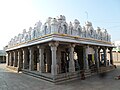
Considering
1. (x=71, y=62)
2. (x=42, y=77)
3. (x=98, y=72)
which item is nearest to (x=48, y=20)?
(x=71, y=62)

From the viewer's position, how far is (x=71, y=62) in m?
12.9

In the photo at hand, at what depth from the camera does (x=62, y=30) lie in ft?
40.3

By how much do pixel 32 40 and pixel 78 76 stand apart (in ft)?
20.4

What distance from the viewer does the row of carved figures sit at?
1206cm

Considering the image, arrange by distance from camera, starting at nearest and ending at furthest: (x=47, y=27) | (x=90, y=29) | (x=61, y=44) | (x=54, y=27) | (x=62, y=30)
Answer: (x=54, y=27) < (x=62, y=30) < (x=47, y=27) < (x=61, y=44) < (x=90, y=29)

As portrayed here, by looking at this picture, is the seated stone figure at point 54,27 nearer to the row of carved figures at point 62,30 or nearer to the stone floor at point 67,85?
the row of carved figures at point 62,30

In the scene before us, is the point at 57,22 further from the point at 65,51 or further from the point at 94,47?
the point at 94,47

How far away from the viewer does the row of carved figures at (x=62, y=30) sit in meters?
12.1

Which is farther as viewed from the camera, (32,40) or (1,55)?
(1,55)

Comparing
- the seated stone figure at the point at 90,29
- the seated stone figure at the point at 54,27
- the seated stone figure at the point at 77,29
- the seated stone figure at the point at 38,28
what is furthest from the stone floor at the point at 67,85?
the seated stone figure at the point at 90,29

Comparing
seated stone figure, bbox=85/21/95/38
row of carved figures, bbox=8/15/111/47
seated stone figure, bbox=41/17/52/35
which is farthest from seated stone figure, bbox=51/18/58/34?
seated stone figure, bbox=85/21/95/38

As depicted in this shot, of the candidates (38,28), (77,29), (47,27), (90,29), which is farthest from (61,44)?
(90,29)

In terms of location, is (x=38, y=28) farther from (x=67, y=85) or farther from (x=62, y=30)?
(x=67, y=85)

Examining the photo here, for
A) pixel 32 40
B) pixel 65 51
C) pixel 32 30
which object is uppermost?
pixel 32 30
